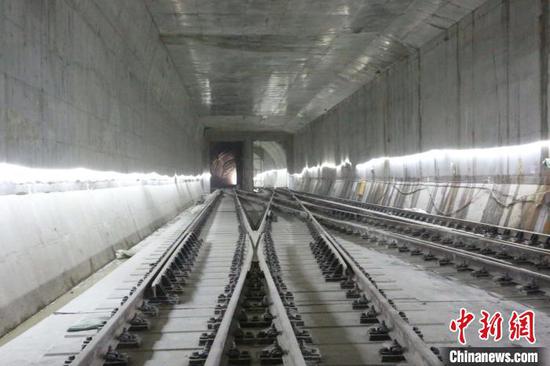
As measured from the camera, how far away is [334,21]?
1344 centimetres

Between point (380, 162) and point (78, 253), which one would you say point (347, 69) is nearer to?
point (380, 162)

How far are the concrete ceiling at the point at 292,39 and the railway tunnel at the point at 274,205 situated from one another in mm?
94

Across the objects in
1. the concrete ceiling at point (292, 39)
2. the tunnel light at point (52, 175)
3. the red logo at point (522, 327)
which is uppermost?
the concrete ceiling at point (292, 39)

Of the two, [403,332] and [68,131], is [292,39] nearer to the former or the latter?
[68,131]

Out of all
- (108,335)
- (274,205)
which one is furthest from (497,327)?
(274,205)

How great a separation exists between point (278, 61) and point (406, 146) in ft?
19.1

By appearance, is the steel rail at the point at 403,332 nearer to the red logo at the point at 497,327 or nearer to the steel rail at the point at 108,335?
the red logo at the point at 497,327

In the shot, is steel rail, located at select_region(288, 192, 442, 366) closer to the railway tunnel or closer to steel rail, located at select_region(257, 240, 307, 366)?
the railway tunnel

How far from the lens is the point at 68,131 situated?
7.05 m

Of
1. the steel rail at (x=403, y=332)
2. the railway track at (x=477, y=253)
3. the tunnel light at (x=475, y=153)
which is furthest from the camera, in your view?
the tunnel light at (x=475, y=153)

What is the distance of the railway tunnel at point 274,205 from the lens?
416 cm

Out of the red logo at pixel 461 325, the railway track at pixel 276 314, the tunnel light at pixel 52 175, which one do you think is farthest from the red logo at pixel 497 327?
the tunnel light at pixel 52 175

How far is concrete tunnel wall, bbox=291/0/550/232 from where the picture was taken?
9445mm

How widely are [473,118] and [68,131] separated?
9.35m
